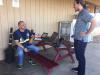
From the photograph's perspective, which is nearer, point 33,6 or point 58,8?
point 33,6

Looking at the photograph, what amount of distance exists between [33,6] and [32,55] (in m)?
1.65

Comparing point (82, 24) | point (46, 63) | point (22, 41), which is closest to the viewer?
point (82, 24)

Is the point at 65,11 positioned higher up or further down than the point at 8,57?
higher up

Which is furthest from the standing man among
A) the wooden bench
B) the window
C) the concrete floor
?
the window

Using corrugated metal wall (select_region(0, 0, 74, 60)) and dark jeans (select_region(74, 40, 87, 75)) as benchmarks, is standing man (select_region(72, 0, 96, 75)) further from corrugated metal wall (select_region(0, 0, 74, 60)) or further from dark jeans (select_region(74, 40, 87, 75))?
corrugated metal wall (select_region(0, 0, 74, 60))

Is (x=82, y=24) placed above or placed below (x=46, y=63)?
above

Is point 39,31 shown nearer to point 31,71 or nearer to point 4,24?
point 4,24

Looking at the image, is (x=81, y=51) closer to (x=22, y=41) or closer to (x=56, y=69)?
(x=56, y=69)

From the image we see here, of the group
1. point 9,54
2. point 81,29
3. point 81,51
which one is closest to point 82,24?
point 81,29

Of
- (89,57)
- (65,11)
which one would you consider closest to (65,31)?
(65,11)

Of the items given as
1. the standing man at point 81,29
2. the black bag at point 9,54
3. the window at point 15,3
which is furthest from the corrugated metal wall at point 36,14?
the standing man at point 81,29

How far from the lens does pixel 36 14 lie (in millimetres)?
5398

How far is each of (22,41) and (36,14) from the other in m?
1.31

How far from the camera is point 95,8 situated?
27.1 feet
